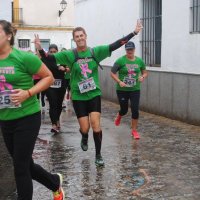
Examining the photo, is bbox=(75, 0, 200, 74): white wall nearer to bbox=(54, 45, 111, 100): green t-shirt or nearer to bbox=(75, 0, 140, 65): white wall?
bbox=(75, 0, 140, 65): white wall

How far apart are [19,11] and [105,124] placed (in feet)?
92.6

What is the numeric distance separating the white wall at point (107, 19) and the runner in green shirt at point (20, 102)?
352 inches

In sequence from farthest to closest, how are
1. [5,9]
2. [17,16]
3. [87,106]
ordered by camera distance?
[17,16] < [5,9] < [87,106]

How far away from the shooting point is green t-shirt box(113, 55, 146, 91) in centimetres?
888

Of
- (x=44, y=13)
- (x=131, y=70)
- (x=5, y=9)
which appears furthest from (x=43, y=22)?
(x=131, y=70)

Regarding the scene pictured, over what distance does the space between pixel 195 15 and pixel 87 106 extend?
441cm

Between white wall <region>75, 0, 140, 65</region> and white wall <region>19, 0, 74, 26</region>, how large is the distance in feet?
63.1

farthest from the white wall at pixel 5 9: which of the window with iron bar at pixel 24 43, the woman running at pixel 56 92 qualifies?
the window with iron bar at pixel 24 43

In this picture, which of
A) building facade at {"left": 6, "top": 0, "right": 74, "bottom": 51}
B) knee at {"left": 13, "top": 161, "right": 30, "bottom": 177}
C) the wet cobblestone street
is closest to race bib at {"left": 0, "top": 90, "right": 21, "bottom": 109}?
knee at {"left": 13, "top": 161, "right": 30, "bottom": 177}

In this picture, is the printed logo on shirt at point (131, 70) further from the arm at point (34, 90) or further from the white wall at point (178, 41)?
the arm at point (34, 90)

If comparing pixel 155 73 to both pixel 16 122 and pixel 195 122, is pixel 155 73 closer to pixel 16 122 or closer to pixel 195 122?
pixel 195 122

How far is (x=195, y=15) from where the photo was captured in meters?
10.3

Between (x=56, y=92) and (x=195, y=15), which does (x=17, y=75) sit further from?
(x=195, y=15)

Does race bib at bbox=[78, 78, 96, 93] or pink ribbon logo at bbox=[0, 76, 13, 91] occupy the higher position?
pink ribbon logo at bbox=[0, 76, 13, 91]
